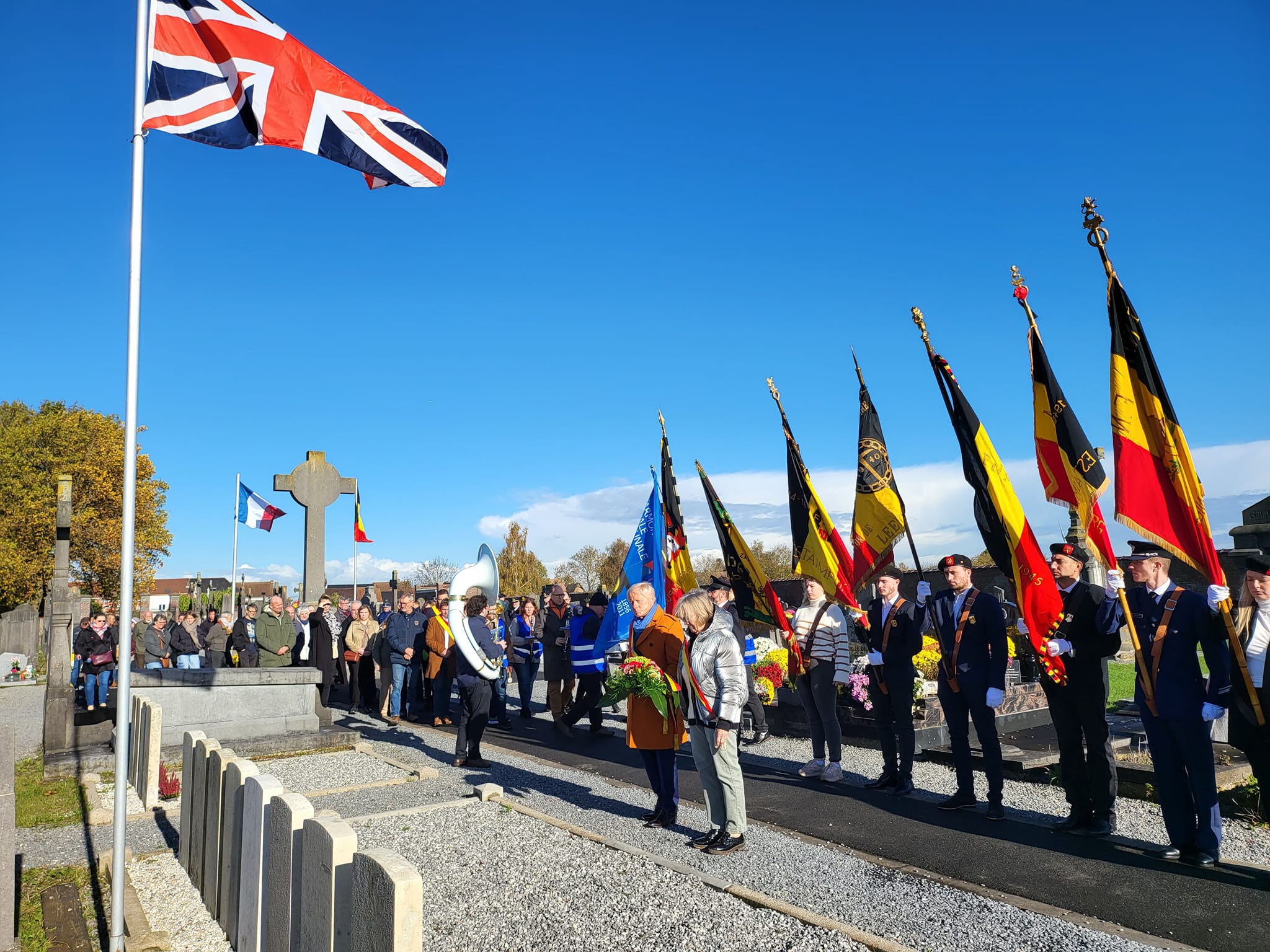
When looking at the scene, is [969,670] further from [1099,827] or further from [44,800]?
[44,800]

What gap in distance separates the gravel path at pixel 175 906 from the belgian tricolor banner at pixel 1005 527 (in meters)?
5.98

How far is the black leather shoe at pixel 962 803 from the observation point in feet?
24.0

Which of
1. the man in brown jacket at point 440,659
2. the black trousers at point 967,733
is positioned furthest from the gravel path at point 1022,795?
the man in brown jacket at point 440,659

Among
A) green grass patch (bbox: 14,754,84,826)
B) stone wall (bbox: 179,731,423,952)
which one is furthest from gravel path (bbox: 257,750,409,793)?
stone wall (bbox: 179,731,423,952)

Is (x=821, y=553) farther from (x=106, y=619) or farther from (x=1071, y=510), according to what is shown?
(x=106, y=619)

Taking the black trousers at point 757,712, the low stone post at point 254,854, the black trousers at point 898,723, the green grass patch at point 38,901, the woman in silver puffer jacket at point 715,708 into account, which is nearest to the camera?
the low stone post at point 254,854

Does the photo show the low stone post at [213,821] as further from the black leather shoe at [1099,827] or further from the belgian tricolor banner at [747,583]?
the belgian tricolor banner at [747,583]

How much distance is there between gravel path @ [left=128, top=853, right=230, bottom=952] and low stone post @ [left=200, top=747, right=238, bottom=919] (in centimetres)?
11

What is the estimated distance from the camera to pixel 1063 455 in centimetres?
712

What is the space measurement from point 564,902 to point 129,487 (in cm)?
346

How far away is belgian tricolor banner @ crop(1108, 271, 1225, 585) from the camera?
5941 millimetres

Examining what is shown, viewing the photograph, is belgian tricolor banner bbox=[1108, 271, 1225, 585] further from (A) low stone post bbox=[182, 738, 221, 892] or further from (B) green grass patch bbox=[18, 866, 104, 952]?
(B) green grass patch bbox=[18, 866, 104, 952]

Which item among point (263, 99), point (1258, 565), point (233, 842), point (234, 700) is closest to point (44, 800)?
point (234, 700)

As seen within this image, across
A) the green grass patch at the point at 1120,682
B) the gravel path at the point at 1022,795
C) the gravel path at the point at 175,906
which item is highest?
the gravel path at the point at 175,906
